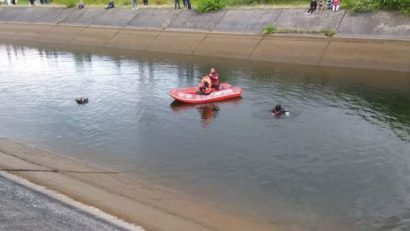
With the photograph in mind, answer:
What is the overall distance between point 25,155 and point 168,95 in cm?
1070

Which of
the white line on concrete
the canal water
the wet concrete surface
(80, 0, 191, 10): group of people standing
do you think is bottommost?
the canal water

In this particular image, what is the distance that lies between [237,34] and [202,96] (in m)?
15.2

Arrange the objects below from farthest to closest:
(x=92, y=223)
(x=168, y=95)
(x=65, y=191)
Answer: (x=168, y=95)
(x=65, y=191)
(x=92, y=223)

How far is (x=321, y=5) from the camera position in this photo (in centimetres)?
3553

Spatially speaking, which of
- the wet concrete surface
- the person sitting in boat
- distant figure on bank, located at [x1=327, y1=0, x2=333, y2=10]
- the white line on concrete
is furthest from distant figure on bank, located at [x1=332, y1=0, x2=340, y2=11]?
the wet concrete surface

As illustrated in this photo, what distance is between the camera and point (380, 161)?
15422 millimetres

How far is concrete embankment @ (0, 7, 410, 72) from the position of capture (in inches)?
1209

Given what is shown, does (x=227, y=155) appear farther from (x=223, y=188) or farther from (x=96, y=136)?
(x=96, y=136)

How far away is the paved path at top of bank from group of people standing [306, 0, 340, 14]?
471 millimetres

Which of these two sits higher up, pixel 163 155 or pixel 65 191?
pixel 65 191

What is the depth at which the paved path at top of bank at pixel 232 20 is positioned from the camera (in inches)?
1259

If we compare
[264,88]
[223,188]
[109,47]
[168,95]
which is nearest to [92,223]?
[223,188]

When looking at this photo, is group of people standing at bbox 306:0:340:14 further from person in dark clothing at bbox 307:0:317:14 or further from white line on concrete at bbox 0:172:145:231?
white line on concrete at bbox 0:172:145:231

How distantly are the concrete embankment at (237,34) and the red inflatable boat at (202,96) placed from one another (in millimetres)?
10167
